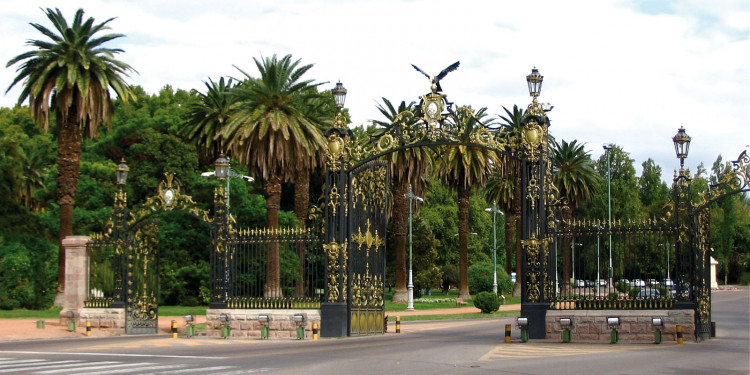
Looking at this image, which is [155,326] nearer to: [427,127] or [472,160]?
[427,127]

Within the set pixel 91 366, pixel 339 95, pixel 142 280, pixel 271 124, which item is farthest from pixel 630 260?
pixel 271 124

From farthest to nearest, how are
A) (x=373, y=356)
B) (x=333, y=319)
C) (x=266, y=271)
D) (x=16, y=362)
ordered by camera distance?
1. (x=266, y=271)
2. (x=333, y=319)
3. (x=373, y=356)
4. (x=16, y=362)

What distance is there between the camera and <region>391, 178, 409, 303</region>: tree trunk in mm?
55531

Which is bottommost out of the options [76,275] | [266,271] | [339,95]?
[76,275]

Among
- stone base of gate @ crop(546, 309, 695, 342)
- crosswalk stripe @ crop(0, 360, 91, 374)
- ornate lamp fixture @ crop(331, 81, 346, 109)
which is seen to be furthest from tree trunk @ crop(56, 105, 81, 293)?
stone base of gate @ crop(546, 309, 695, 342)

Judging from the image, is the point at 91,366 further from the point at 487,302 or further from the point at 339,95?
the point at 487,302

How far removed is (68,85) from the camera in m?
44.8

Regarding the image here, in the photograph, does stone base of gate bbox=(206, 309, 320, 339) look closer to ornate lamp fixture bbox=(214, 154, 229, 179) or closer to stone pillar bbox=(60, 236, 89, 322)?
ornate lamp fixture bbox=(214, 154, 229, 179)

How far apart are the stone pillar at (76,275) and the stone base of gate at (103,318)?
36 centimetres

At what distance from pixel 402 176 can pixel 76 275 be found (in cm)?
2542

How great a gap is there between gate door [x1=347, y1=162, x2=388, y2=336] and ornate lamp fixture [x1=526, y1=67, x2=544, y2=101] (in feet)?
18.0

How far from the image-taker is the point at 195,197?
55125mm

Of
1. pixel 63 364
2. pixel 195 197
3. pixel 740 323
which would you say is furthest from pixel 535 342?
pixel 195 197

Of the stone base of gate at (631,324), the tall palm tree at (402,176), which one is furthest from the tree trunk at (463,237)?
the stone base of gate at (631,324)
